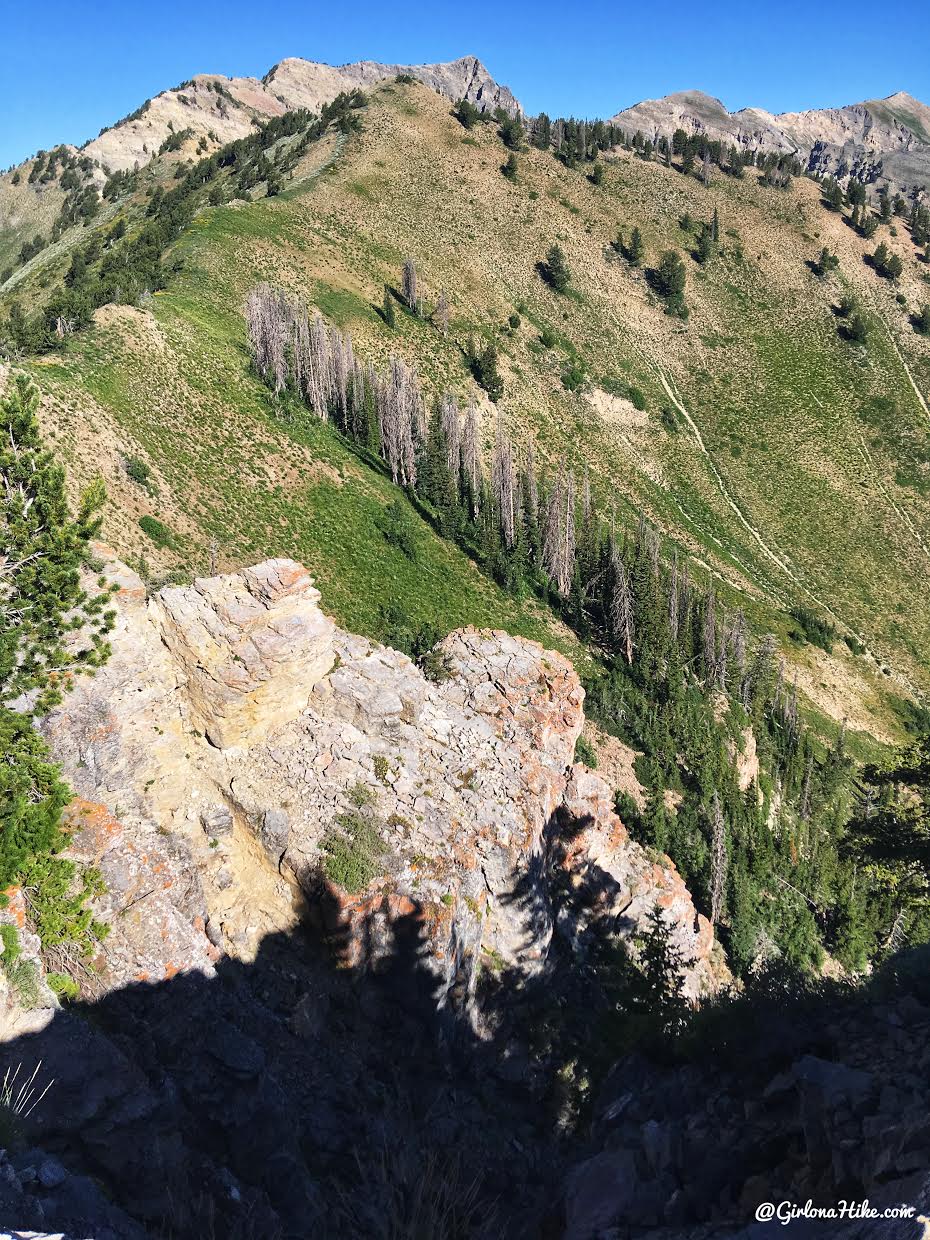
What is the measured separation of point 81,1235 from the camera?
26.7 ft

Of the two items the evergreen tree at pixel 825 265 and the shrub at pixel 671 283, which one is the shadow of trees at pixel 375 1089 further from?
the evergreen tree at pixel 825 265

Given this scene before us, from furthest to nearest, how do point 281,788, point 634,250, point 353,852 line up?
point 634,250 < point 281,788 < point 353,852

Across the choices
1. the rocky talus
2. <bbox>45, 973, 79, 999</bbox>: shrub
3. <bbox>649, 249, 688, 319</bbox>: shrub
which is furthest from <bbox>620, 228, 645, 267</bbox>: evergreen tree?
<bbox>45, 973, 79, 999</bbox>: shrub

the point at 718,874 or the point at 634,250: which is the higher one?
the point at 634,250

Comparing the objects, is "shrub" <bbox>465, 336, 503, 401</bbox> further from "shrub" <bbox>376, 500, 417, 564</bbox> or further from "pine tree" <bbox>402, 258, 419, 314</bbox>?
"shrub" <bbox>376, 500, 417, 564</bbox>

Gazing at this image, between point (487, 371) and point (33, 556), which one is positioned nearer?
point (33, 556)

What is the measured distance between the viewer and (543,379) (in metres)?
96.8

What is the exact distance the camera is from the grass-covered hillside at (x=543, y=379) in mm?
47469

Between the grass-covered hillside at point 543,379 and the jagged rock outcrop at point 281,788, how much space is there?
707 inches

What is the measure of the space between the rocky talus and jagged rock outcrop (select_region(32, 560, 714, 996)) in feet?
0.23

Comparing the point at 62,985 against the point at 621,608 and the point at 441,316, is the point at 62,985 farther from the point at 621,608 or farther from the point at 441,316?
the point at 441,316

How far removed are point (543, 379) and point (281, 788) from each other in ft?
286

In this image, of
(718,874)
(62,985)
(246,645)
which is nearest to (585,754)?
(718,874)

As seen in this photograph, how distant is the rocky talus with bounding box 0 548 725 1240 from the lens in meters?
11.6
